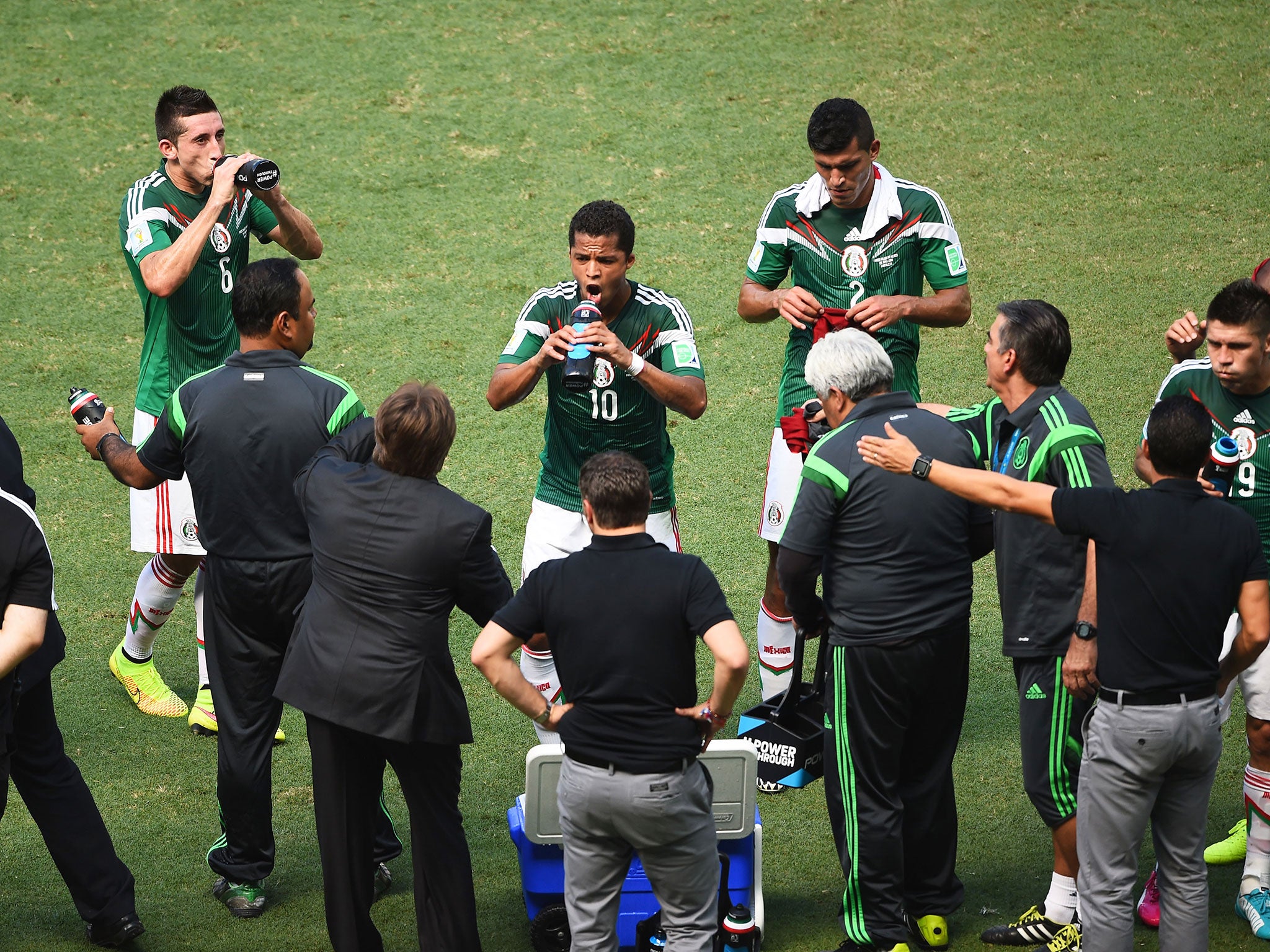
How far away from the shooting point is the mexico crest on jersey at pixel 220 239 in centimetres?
568

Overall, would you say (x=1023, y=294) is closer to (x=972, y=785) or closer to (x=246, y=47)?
(x=972, y=785)

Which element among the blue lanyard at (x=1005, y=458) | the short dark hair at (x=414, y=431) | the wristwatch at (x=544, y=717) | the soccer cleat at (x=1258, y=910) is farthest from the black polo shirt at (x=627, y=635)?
the soccer cleat at (x=1258, y=910)

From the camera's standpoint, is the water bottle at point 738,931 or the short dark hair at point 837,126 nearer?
the water bottle at point 738,931

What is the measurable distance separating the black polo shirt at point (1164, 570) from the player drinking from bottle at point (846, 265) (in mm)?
1817

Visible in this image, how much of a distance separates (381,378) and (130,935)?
15.7 feet

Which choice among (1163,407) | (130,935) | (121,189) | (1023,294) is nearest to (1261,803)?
(1163,407)

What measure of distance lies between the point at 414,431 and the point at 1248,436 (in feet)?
8.57

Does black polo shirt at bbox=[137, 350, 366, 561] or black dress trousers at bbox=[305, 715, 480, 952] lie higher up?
black polo shirt at bbox=[137, 350, 366, 561]

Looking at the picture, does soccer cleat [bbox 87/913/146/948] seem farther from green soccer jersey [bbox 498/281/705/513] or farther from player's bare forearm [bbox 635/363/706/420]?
player's bare forearm [bbox 635/363/706/420]

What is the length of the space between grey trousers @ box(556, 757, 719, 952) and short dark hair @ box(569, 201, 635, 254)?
76.2 inches

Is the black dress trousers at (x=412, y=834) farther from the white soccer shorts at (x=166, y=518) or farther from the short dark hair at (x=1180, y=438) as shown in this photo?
the short dark hair at (x=1180, y=438)

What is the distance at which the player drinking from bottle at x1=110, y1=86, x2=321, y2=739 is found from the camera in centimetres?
564

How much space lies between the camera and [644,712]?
12.0 feet

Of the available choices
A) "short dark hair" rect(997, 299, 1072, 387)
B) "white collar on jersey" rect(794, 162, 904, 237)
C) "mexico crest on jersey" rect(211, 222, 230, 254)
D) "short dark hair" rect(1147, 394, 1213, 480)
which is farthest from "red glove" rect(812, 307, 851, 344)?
"mexico crest on jersey" rect(211, 222, 230, 254)
